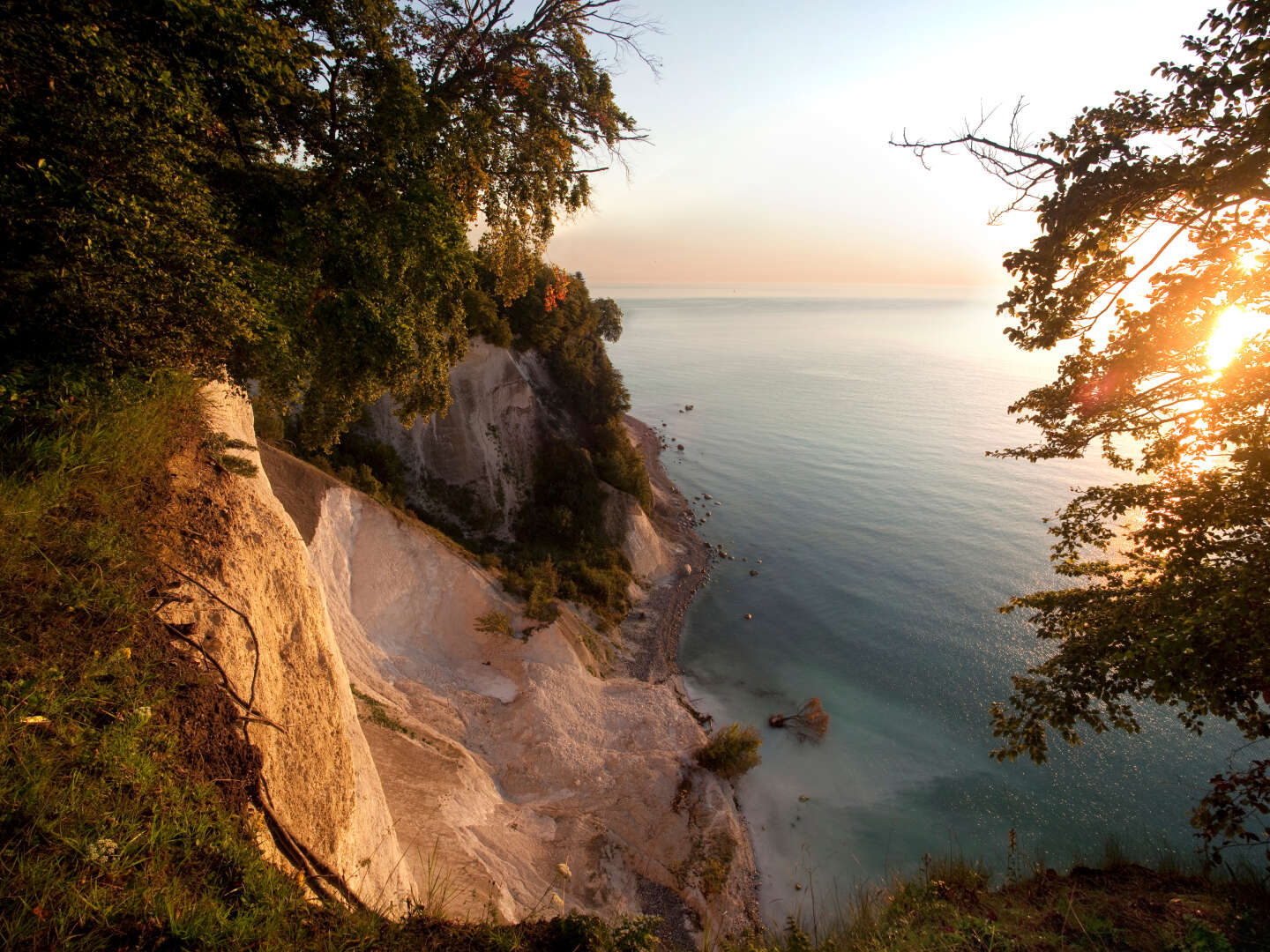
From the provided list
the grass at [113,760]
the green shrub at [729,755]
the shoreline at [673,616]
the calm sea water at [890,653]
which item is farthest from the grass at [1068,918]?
the green shrub at [729,755]

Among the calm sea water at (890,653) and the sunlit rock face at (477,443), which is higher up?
the sunlit rock face at (477,443)

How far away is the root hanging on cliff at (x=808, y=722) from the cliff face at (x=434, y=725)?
532cm

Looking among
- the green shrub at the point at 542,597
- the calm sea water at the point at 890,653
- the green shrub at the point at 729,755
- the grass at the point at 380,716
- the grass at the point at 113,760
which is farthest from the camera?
the green shrub at the point at 542,597

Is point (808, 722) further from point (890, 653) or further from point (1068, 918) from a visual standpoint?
point (1068, 918)

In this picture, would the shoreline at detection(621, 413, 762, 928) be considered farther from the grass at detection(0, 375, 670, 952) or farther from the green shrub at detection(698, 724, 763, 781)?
the grass at detection(0, 375, 670, 952)

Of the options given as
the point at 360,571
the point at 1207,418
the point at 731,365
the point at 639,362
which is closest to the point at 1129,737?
the point at 1207,418

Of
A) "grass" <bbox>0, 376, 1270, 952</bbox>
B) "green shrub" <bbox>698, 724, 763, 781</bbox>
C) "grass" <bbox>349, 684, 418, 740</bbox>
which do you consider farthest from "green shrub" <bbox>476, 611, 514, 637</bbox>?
"grass" <bbox>0, 376, 1270, 952</bbox>

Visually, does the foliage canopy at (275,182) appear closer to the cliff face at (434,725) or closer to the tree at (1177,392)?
the cliff face at (434,725)

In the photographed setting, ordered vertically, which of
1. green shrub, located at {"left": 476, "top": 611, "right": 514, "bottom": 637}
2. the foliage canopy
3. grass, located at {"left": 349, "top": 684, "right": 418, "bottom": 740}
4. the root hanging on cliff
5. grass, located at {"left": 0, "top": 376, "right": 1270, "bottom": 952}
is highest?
the foliage canopy

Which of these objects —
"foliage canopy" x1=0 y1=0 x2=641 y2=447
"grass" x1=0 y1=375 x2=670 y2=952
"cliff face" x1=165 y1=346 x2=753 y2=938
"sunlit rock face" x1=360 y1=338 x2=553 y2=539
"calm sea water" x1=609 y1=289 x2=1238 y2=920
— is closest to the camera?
"grass" x1=0 y1=375 x2=670 y2=952

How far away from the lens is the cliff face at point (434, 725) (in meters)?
7.50

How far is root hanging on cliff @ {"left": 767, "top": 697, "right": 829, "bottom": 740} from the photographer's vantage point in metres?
25.6

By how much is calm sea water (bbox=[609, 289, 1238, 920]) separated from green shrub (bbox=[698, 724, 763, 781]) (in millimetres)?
1932

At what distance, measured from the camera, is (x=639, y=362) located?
133m
